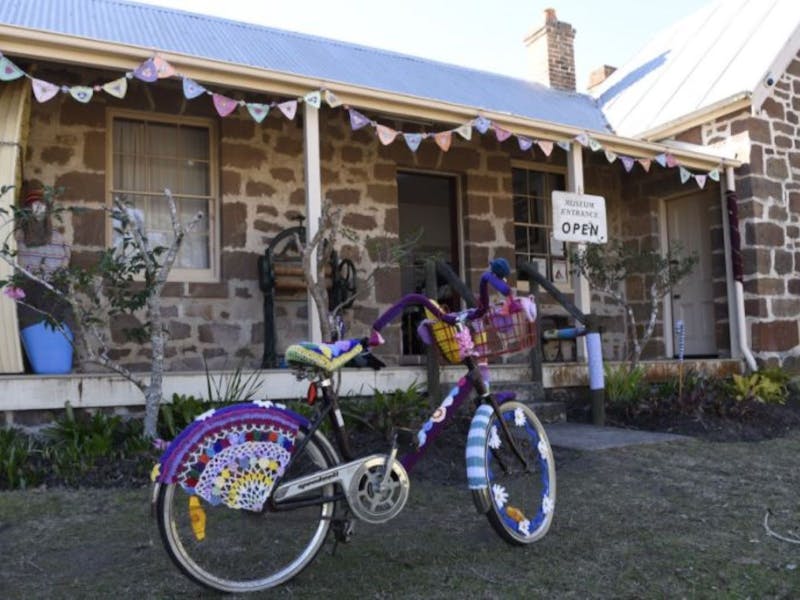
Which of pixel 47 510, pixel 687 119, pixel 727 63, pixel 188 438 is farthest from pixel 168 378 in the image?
pixel 727 63

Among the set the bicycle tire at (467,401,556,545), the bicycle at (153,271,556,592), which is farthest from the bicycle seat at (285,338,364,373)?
the bicycle tire at (467,401,556,545)

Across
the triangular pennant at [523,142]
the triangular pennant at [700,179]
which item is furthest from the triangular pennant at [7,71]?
the triangular pennant at [700,179]

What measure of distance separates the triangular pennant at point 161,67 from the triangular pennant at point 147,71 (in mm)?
17

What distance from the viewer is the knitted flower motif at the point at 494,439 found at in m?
3.09

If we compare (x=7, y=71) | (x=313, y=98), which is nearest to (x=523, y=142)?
(x=313, y=98)

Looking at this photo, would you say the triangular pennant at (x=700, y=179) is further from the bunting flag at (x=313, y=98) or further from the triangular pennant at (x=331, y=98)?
the bunting flag at (x=313, y=98)

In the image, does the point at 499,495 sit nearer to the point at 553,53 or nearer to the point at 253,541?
the point at 253,541

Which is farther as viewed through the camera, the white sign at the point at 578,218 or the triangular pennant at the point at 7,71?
the white sign at the point at 578,218

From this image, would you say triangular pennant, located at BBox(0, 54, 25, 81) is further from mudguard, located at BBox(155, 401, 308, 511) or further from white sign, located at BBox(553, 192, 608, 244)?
white sign, located at BBox(553, 192, 608, 244)

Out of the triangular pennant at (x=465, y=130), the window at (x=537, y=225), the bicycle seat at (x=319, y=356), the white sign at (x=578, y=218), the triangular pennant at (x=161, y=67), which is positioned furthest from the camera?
the window at (x=537, y=225)

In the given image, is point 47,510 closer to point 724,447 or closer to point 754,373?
point 724,447

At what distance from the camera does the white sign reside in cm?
682

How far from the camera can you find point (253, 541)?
3215 mm

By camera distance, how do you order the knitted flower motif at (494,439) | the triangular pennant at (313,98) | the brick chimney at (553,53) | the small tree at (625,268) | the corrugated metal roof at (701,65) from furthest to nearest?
the brick chimney at (553,53), the corrugated metal roof at (701,65), the small tree at (625,268), the triangular pennant at (313,98), the knitted flower motif at (494,439)
